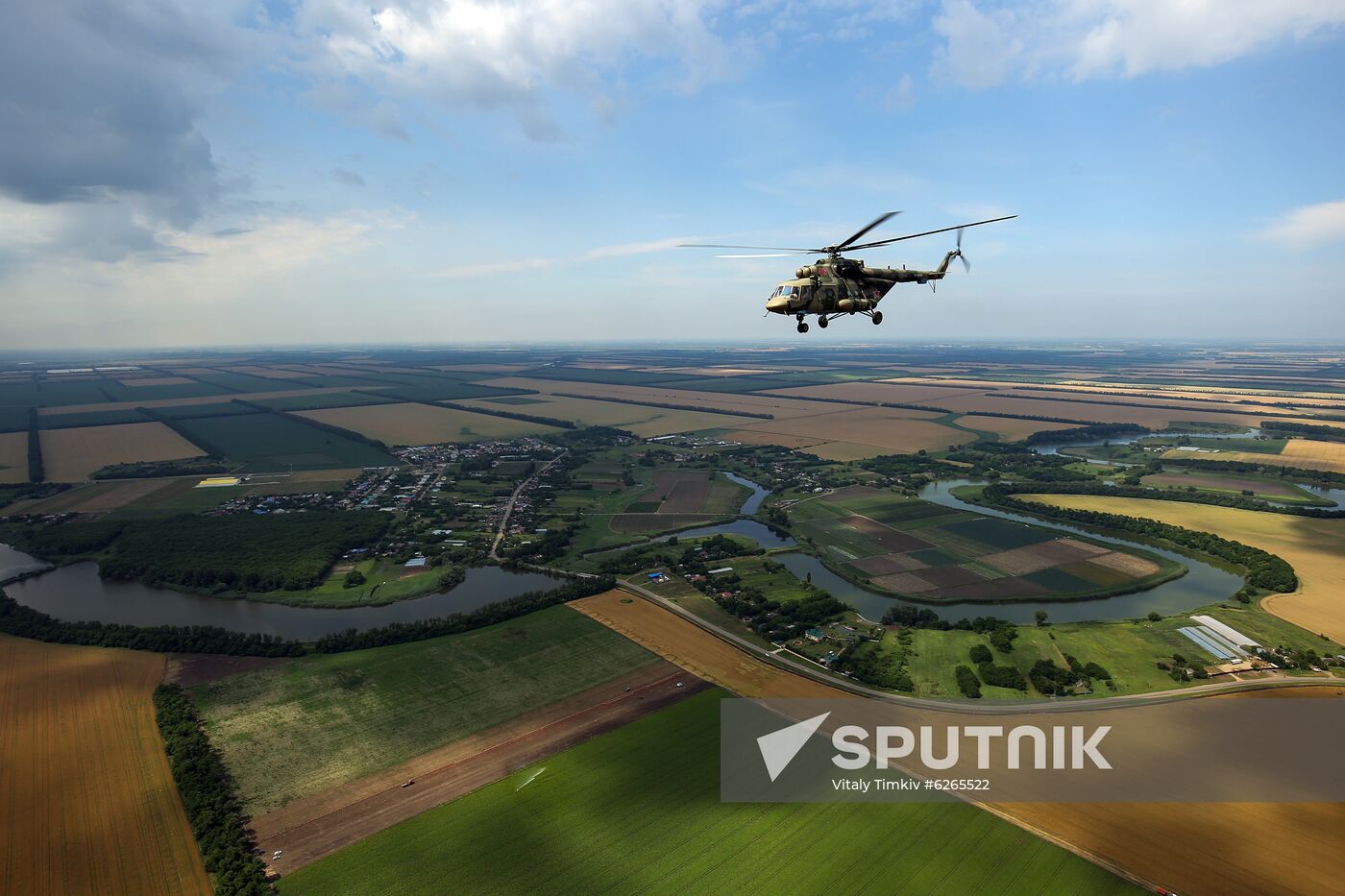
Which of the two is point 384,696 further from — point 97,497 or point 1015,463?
point 1015,463

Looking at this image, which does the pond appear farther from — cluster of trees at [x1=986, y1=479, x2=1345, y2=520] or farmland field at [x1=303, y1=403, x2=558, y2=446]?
cluster of trees at [x1=986, y1=479, x2=1345, y2=520]

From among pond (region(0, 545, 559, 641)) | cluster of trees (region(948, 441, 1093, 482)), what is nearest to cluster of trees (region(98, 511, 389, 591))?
pond (region(0, 545, 559, 641))

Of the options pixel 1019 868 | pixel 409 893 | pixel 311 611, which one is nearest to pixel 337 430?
pixel 311 611

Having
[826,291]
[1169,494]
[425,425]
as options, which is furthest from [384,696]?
[425,425]

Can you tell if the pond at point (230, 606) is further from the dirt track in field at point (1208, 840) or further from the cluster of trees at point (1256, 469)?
the cluster of trees at point (1256, 469)

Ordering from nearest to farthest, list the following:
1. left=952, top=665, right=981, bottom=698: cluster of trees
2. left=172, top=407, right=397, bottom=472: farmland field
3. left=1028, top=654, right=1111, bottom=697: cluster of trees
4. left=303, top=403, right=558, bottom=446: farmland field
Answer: left=952, top=665, right=981, bottom=698: cluster of trees → left=1028, top=654, right=1111, bottom=697: cluster of trees → left=172, top=407, right=397, bottom=472: farmland field → left=303, top=403, right=558, bottom=446: farmland field

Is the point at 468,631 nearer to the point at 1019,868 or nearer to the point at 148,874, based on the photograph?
the point at 148,874

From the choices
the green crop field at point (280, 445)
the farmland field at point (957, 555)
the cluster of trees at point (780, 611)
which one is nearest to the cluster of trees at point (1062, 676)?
the farmland field at point (957, 555)
